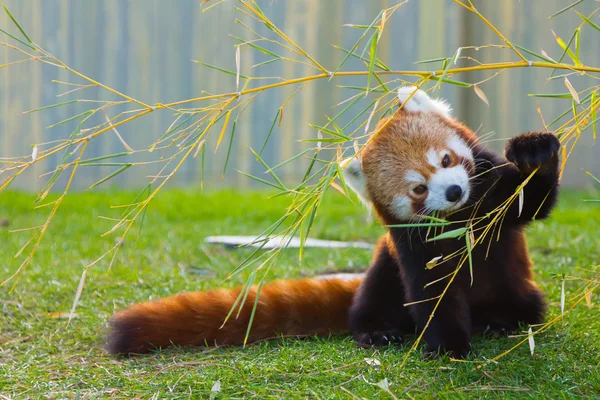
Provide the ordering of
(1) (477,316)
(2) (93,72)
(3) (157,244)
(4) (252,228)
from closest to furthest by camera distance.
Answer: (1) (477,316)
(3) (157,244)
(4) (252,228)
(2) (93,72)

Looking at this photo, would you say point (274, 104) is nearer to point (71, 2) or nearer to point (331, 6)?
point (331, 6)

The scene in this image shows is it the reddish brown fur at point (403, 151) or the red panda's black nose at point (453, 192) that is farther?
the reddish brown fur at point (403, 151)

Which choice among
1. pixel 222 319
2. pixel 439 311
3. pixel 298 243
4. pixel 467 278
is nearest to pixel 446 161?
pixel 467 278

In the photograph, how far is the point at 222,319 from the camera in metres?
2.39

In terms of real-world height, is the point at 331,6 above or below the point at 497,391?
above

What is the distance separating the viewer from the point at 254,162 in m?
8.05

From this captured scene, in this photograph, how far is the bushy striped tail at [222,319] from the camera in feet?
7.62

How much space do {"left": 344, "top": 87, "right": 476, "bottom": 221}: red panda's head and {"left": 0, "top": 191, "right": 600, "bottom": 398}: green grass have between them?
0.46 m

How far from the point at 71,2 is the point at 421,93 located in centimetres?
623

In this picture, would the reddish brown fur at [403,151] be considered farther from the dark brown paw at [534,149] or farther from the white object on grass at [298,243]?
the white object on grass at [298,243]

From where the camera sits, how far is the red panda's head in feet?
7.48

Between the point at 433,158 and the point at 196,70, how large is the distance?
591 cm

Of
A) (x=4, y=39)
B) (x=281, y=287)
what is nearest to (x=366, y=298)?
(x=281, y=287)

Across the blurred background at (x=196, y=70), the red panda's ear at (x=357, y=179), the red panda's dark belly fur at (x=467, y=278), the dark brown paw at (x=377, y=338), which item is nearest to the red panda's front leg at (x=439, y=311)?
the red panda's dark belly fur at (x=467, y=278)
